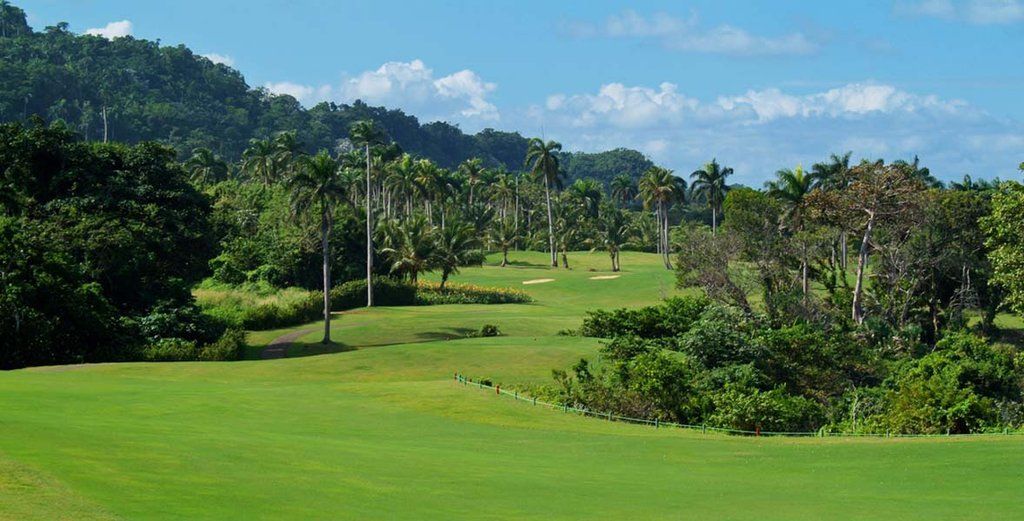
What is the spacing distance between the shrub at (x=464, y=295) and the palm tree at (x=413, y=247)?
3.00m

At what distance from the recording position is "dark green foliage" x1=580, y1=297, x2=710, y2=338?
67812 millimetres

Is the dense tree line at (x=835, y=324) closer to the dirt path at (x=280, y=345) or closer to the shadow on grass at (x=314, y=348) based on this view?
the shadow on grass at (x=314, y=348)

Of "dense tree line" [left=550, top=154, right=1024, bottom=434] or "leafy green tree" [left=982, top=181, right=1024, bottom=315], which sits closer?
"dense tree line" [left=550, top=154, right=1024, bottom=434]

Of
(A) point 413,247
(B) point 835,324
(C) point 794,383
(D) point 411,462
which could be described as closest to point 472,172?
(A) point 413,247

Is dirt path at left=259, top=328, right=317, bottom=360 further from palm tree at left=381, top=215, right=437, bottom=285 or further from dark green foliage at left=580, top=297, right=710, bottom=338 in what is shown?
palm tree at left=381, top=215, right=437, bottom=285

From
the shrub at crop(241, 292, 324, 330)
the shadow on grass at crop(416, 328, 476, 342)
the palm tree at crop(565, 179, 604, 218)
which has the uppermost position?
the palm tree at crop(565, 179, 604, 218)

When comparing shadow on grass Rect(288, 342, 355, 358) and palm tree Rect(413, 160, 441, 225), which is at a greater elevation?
palm tree Rect(413, 160, 441, 225)

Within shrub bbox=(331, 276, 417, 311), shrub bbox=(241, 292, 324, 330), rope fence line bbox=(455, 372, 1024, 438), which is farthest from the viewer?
shrub bbox=(331, 276, 417, 311)

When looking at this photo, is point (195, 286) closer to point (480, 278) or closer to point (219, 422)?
point (480, 278)

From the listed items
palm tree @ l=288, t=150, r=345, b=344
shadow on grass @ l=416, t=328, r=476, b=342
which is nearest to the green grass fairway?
palm tree @ l=288, t=150, r=345, b=344

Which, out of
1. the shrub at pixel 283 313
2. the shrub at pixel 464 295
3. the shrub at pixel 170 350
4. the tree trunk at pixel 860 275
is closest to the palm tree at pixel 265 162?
the shrub at pixel 464 295

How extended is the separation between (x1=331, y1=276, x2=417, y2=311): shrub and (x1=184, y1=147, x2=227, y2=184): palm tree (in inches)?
2010

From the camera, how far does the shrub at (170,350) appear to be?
62.5m

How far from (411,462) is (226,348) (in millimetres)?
41073
